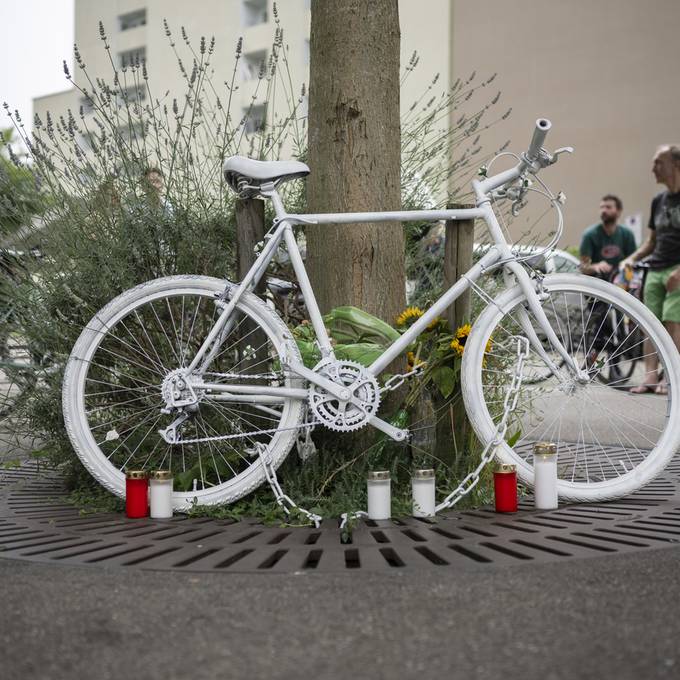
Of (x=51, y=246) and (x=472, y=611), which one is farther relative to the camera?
(x=51, y=246)

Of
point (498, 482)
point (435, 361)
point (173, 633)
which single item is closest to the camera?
point (173, 633)

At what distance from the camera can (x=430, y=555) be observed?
2748 mm

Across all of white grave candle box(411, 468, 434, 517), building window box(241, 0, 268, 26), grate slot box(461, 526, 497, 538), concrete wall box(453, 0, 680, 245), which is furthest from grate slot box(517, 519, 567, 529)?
building window box(241, 0, 268, 26)

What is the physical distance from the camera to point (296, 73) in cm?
3291

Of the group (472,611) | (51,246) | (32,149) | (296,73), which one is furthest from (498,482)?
(296,73)

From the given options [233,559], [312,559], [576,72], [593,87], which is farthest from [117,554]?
[576,72]

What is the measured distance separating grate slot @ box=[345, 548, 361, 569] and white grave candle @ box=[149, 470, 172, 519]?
2.66 feet

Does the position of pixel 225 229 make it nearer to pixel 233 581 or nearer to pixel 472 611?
pixel 233 581

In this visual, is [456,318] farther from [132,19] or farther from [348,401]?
[132,19]

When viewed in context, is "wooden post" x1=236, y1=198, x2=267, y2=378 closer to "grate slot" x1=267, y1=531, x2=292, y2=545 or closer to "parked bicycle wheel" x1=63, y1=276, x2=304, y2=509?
"parked bicycle wheel" x1=63, y1=276, x2=304, y2=509

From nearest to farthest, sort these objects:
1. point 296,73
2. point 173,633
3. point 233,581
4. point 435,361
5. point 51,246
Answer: point 173,633
point 233,581
point 435,361
point 51,246
point 296,73

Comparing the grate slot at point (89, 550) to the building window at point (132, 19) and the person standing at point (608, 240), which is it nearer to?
the person standing at point (608, 240)

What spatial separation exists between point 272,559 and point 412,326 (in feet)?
3.55

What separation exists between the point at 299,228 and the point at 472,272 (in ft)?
3.36
